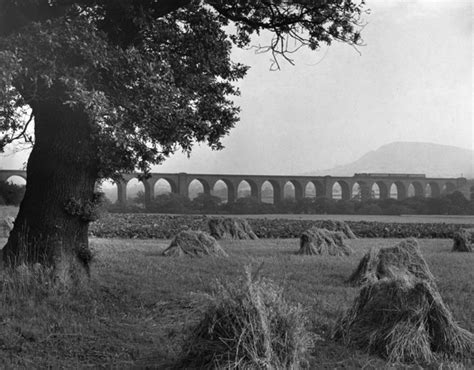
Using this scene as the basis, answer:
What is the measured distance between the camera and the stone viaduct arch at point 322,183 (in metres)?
75.2

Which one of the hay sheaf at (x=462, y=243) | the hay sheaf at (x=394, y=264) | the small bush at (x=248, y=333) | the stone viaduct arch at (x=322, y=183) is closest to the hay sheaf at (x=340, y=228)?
the hay sheaf at (x=462, y=243)

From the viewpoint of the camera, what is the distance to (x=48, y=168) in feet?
27.1

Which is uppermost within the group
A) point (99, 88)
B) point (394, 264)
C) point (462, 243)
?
point (99, 88)

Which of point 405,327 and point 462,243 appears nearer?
point 405,327

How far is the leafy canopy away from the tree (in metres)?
0.02

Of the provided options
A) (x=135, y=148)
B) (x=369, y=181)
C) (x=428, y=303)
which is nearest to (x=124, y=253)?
(x=135, y=148)

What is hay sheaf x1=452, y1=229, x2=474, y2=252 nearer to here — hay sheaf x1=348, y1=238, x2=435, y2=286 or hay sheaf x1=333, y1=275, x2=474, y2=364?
hay sheaf x1=348, y1=238, x2=435, y2=286

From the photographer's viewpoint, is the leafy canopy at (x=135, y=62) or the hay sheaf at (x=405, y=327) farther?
the leafy canopy at (x=135, y=62)

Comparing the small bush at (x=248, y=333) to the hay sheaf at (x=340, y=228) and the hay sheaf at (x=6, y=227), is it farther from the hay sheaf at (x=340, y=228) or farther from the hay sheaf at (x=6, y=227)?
the hay sheaf at (x=340, y=228)

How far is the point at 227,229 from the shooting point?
883 inches

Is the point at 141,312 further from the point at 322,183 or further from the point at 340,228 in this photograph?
the point at 322,183

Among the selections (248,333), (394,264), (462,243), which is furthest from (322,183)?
(248,333)

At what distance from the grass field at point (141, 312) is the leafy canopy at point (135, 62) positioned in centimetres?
206

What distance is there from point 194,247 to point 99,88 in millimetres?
7793
